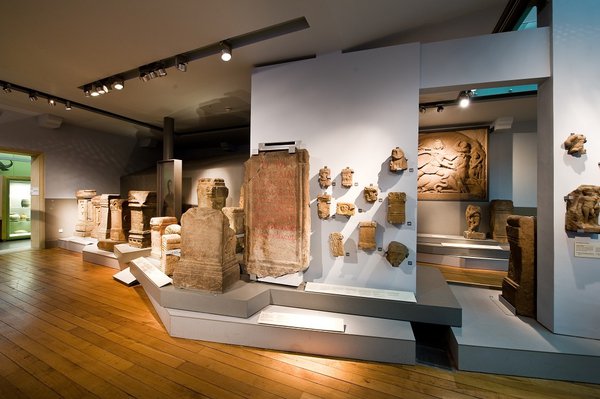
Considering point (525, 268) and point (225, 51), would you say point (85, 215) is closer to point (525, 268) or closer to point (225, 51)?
point (225, 51)

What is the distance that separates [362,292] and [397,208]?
3.45 ft

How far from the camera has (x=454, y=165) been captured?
5.80m

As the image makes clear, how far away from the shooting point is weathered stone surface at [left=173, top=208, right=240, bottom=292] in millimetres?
2762

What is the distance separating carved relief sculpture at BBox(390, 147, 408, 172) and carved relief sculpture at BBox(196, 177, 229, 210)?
3.43 m

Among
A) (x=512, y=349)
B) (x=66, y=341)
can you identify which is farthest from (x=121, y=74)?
(x=512, y=349)

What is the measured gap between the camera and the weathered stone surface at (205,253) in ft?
9.06

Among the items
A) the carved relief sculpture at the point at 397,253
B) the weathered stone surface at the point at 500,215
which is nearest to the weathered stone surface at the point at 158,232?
the carved relief sculpture at the point at 397,253

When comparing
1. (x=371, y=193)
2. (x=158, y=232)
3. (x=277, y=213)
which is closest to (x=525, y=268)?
(x=371, y=193)

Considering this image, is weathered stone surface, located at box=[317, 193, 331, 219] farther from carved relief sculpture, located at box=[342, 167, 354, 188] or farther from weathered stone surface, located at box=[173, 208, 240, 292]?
weathered stone surface, located at box=[173, 208, 240, 292]

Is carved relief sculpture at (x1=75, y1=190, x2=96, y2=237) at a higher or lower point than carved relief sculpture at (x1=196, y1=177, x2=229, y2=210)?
lower

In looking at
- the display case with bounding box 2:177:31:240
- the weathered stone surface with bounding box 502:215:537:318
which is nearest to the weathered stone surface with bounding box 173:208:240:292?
the weathered stone surface with bounding box 502:215:537:318

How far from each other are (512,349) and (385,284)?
1.17m

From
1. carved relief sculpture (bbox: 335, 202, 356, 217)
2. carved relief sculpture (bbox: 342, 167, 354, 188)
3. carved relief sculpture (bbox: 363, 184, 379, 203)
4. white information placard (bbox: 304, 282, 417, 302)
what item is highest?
carved relief sculpture (bbox: 342, 167, 354, 188)

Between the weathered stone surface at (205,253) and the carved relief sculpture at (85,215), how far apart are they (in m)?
5.91
